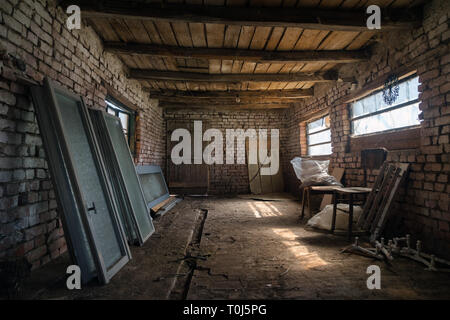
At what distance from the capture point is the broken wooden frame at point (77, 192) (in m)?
1.86

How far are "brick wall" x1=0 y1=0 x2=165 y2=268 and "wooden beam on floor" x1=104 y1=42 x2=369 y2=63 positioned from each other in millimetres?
681

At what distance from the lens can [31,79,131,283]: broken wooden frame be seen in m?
1.86

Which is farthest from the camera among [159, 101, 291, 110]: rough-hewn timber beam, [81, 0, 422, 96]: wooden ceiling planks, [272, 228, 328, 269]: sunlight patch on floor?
[159, 101, 291, 110]: rough-hewn timber beam

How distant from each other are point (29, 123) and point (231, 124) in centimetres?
583

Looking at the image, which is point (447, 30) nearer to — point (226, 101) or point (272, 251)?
point (272, 251)

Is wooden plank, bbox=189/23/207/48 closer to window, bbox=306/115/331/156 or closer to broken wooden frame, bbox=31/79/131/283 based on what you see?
broken wooden frame, bbox=31/79/131/283

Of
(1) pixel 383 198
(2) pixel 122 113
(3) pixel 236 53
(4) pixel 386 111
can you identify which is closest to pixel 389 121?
(4) pixel 386 111

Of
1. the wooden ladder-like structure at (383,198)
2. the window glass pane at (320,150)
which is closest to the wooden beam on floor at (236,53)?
the wooden ladder-like structure at (383,198)

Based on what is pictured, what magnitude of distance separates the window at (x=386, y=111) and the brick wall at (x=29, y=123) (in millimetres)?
4152

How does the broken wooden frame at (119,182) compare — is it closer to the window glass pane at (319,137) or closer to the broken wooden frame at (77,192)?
the broken wooden frame at (77,192)

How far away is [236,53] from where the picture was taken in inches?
140

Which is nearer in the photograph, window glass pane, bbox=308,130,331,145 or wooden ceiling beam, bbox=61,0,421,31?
wooden ceiling beam, bbox=61,0,421,31

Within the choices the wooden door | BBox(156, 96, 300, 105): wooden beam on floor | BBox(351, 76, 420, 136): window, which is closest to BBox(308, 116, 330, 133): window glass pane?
BBox(156, 96, 300, 105): wooden beam on floor
